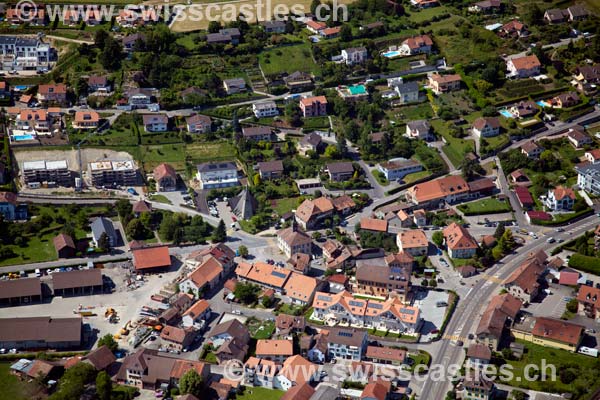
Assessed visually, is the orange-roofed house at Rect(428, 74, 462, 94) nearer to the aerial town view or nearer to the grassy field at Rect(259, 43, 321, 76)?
the aerial town view

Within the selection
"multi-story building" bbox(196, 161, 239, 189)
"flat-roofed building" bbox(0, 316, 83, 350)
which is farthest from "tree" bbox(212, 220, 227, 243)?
"flat-roofed building" bbox(0, 316, 83, 350)

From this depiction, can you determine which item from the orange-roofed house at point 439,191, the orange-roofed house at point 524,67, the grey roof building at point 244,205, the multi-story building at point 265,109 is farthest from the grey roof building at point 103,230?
the orange-roofed house at point 524,67

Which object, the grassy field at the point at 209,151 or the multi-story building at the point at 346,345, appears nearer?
the multi-story building at the point at 346,345

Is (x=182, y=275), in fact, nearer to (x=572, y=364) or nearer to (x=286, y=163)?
(x=286, y=163)

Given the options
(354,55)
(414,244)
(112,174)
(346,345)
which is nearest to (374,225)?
(414,244)

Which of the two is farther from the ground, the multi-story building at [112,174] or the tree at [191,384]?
the multi-story building at [112,174]

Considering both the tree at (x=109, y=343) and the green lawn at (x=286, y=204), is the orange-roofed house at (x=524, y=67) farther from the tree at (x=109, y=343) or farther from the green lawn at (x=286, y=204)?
the tree at (x=109, y=343)

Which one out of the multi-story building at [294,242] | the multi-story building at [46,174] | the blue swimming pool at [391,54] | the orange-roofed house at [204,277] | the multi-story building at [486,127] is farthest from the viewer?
the blue swimming pool at [391,54]

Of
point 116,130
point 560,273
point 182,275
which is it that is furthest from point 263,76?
point 560,273
